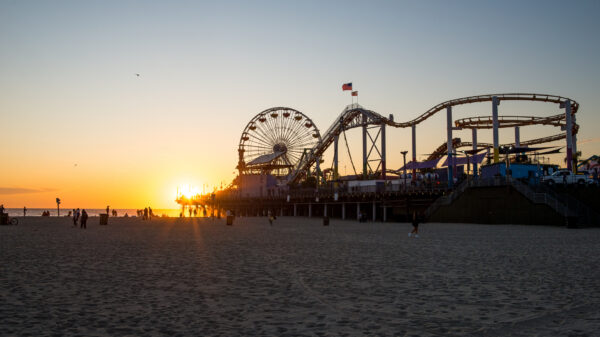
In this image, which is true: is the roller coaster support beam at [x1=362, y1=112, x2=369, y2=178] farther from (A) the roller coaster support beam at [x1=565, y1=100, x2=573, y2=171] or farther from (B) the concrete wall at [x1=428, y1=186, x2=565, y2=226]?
(B) the concrete wall at [x1=428, y1=186, x2=565, y2=226]

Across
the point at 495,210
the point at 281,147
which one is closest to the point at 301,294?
the point at 495,210

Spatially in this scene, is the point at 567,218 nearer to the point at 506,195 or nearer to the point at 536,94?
the point at 506,195

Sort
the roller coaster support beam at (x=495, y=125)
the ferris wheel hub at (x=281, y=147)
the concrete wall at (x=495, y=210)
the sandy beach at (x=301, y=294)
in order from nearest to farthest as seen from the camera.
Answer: the sandy beach at (x=301, y=294) → the concrete wall at (x=495, y=210) → the roller coaster support beam at (x=495, y=125) → the ferris wheel hub at (x=281, y=147)

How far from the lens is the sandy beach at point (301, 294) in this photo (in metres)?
6.70

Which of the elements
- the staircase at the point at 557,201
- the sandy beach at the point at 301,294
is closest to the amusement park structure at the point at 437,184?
the staircase at the point at 557,201

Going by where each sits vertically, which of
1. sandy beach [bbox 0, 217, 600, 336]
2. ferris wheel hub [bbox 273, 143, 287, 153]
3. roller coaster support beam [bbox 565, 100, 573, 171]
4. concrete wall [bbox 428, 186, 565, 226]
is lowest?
sandy beach [bbox 0, 217, 600, 336]

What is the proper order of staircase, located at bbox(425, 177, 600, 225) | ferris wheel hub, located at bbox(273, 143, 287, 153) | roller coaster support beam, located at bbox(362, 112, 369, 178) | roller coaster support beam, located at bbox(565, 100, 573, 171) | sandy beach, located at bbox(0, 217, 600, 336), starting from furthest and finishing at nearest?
ferris wheel hub, located at bbox(273, 143, 287, 153) → roller coaster support beam, located at bbox(362, 112, 369, 178) → roller coaster support beam, located at bbox(565, 100, 573, 171) → staircase, located at bbox(425, 177, 600, 225) → sandy beach, located at bbox(0, 217, 600, 336)

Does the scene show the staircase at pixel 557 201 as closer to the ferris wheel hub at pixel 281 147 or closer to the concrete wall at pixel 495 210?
the concrete wall at pixel 495 210

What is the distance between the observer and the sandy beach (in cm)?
670

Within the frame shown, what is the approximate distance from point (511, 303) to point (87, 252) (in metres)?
13.7

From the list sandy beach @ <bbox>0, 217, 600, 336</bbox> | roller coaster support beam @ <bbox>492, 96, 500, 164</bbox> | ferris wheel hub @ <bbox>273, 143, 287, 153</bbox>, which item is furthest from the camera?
ferris wheel hub @ <bbox>273, 143, 287, 153</bbox>

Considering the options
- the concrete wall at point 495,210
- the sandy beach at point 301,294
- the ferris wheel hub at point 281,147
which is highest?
the ferris wheel hub at point 281,147

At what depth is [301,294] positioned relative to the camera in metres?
9.10

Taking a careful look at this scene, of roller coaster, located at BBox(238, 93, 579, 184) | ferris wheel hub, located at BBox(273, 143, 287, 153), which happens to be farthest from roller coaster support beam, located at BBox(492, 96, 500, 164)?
ferris wheel hub, located at BBox(273, 143, 287, 153)
